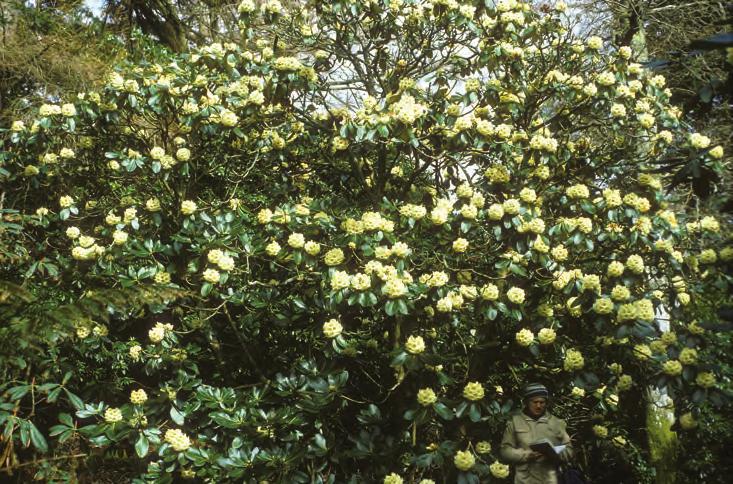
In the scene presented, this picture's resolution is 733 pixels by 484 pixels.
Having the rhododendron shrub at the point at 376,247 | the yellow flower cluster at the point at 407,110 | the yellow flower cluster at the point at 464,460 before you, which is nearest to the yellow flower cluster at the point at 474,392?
the rhododendron shrub at the point at 376,247

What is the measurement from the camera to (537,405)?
12.7ft

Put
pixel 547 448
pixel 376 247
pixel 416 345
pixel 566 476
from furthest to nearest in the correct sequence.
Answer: pixel 566 476 < pixel 376 247 < pixel 547 448 < pixel 416 345

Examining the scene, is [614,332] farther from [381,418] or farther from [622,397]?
[381,418]

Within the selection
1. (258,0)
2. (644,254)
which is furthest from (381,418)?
(258,0)

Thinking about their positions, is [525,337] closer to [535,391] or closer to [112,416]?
[535,391]

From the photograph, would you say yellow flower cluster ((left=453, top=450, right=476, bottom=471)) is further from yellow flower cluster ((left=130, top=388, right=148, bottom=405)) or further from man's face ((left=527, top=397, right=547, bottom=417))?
yellow flower cluster ((left=130, top=388, right=148, bottom=405))

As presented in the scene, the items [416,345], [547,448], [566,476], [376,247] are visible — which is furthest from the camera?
[566,476]

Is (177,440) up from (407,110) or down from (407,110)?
down

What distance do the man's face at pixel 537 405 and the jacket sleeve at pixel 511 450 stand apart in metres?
0.15

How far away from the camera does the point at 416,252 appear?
438 cm

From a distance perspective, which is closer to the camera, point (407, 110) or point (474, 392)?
point (474, 392)

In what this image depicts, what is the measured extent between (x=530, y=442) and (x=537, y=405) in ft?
0.74

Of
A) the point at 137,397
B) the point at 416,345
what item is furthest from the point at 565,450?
the point at 137,397

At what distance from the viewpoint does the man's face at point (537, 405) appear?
12.7 ft
